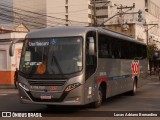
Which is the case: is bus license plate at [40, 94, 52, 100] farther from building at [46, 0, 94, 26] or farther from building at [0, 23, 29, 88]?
building at [46, 0, 94, 26]

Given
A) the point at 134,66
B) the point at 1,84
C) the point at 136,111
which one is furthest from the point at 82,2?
the point at 136,111

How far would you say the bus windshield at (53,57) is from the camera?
13.5 metres

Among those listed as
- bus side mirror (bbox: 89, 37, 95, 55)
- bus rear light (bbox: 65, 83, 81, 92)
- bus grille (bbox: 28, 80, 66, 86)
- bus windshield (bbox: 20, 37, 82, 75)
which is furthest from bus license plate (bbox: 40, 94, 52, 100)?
bus side mirror (bbox: 89, 37, 95, 55)

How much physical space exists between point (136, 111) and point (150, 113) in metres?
0.69

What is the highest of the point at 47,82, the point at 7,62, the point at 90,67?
the point at 90,67

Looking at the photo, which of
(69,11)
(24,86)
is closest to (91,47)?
(24,86)

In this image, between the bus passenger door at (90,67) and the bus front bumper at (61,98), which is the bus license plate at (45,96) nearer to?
the bus front bumper at (61,98)

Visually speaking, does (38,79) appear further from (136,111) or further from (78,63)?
(136,111)

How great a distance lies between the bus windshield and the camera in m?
13.5

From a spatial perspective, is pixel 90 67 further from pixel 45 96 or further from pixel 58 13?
pixel 58 13

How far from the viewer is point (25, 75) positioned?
13.8m

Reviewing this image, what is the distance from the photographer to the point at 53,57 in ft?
44.6

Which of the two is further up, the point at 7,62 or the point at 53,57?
the point at 53,57

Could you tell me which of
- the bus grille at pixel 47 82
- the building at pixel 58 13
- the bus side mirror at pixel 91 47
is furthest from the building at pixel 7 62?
the building at pixel 58 13
